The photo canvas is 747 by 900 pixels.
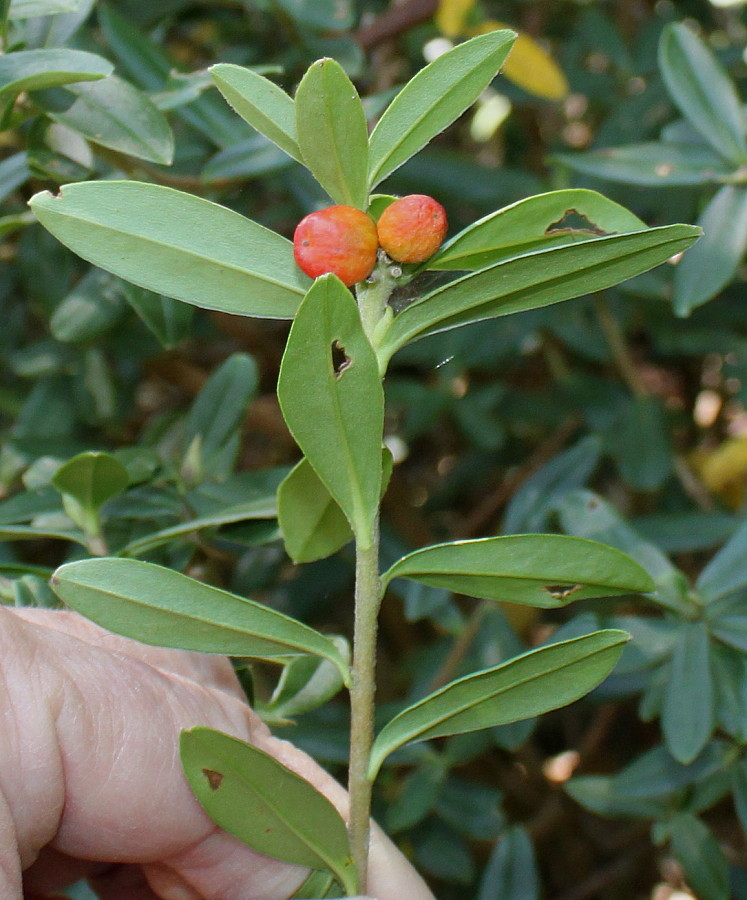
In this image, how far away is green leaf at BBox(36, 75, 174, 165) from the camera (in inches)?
25.3

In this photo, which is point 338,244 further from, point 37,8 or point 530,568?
point 37,8

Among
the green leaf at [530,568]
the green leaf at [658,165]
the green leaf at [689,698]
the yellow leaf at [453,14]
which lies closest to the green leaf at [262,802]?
the green leaf at [530,568]

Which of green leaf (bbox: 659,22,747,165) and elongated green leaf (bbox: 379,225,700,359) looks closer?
elongated green leaf (bbox: 379,225,700,359)

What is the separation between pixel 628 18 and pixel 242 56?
77 cm

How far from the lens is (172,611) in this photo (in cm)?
47

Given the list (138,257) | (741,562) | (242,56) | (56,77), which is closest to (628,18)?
(242,56)

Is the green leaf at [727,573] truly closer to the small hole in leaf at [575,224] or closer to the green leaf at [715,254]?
the green leaf at [715,254]

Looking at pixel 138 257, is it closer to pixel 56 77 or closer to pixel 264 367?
pixel 56 77

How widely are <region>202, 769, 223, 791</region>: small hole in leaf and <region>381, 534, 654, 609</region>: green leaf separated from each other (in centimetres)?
12

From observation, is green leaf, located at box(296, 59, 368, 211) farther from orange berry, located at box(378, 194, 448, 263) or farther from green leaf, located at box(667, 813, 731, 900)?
green leaf, located at box(667, 813, 731, 900)

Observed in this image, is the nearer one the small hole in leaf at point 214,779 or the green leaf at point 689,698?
the small hole in leaf at point 214,779

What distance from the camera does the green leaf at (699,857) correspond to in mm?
882

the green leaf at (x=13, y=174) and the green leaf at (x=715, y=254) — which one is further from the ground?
the green leaf at (x=13, y=174)

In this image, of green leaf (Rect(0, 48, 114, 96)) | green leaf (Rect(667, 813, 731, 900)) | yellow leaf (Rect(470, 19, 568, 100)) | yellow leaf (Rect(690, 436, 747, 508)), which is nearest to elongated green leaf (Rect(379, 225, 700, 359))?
green leaf (Rect(0, 48, 114, 96))
